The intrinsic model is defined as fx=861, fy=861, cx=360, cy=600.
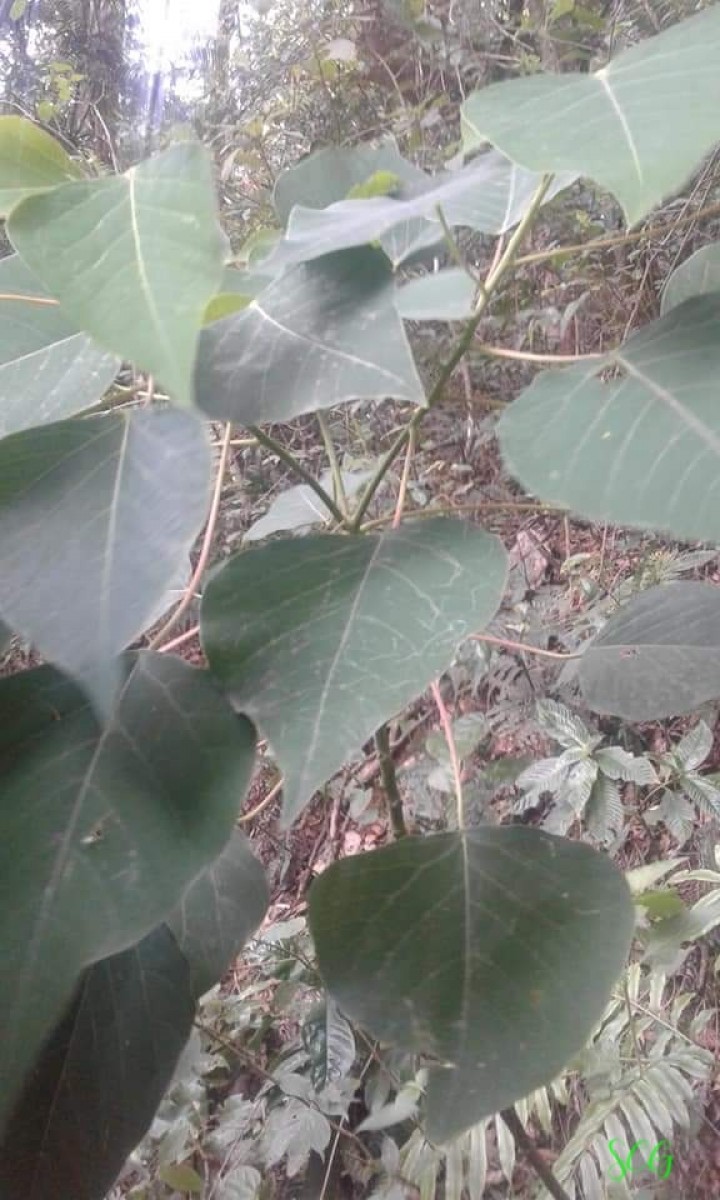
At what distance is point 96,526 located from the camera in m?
0.35

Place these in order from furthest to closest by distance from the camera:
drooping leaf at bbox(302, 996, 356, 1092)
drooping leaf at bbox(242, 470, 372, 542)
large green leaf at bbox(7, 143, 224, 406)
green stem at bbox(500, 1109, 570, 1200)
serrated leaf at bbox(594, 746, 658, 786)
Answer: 1. serrated leaf at bbox(594, 746, 658, 786)
2. drooping leaf at bbox(302, 996, 356, 1092)
3. drooping leaf at bbox(242, 470, 372, 542)
4. green stem at bbox(500, 1109, 570, 1200)
5. large green leaf at bbox(7, 143, 224, 406)

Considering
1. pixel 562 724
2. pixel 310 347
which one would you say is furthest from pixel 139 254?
pixel 562 724

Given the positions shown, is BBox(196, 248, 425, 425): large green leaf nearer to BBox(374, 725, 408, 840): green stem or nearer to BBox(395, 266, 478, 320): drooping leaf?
BBox(395, 266, 478, 320): drooping leaf

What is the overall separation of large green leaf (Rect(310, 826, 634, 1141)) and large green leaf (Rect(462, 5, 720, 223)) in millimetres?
291

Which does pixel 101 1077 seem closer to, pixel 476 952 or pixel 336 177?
pixel 476 952

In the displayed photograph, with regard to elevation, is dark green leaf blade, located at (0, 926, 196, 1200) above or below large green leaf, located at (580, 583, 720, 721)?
above

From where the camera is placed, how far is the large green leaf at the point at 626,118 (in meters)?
0.30

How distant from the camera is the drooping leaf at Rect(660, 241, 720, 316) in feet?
1.64

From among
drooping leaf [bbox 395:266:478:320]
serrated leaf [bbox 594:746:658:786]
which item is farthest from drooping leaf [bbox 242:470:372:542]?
serrated leaf [bbox 594:746:658:786]

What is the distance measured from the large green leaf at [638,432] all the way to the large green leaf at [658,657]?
215 millimetres

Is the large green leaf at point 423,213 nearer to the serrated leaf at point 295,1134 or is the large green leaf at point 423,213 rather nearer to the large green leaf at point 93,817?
the large green leaf at point 93,817

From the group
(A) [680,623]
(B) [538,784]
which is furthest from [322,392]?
(B) [538,784]

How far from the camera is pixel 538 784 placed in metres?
1.30

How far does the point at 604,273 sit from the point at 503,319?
27 cm
